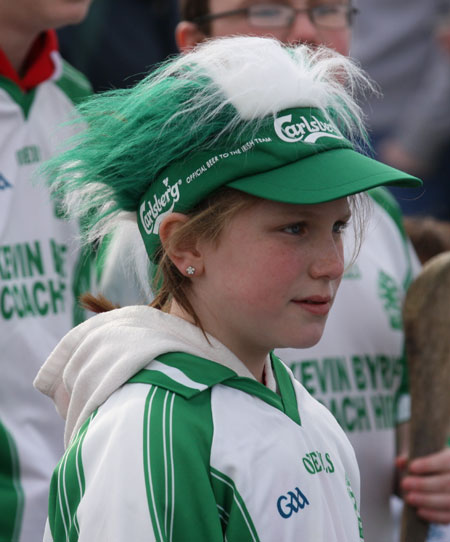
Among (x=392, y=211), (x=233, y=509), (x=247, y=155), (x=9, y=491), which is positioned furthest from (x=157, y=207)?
(x=392, y=211)

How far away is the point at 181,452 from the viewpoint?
193cm

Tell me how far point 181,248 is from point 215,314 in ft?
0.48

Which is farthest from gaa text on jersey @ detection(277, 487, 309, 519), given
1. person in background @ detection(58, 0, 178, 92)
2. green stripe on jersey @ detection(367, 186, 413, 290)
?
person in background @ detection(58, 0, 178, 92)

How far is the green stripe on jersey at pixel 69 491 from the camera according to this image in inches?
78.2

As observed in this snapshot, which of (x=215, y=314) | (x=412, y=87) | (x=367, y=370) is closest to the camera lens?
(x=215, y=314)

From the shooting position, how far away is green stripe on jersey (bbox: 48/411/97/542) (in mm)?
1986

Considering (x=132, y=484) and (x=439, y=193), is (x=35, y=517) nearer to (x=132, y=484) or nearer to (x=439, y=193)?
(x=132, y=484)

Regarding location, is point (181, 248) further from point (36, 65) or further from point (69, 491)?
point (36, 65)

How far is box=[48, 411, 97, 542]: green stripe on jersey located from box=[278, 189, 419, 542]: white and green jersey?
1.07m

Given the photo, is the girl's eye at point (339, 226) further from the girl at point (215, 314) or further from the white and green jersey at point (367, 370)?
the white and green jersey at point (367, 370)

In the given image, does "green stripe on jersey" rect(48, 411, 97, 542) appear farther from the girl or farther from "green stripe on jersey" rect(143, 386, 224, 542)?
"green stripe on jersey" rect(143, 386, 224, 542)

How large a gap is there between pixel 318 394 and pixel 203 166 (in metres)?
1.13

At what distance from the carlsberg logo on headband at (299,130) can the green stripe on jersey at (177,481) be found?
572 millimetres

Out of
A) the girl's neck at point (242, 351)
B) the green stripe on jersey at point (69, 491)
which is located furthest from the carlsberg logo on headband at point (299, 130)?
the green stripe on jersey at point (69, 491)
